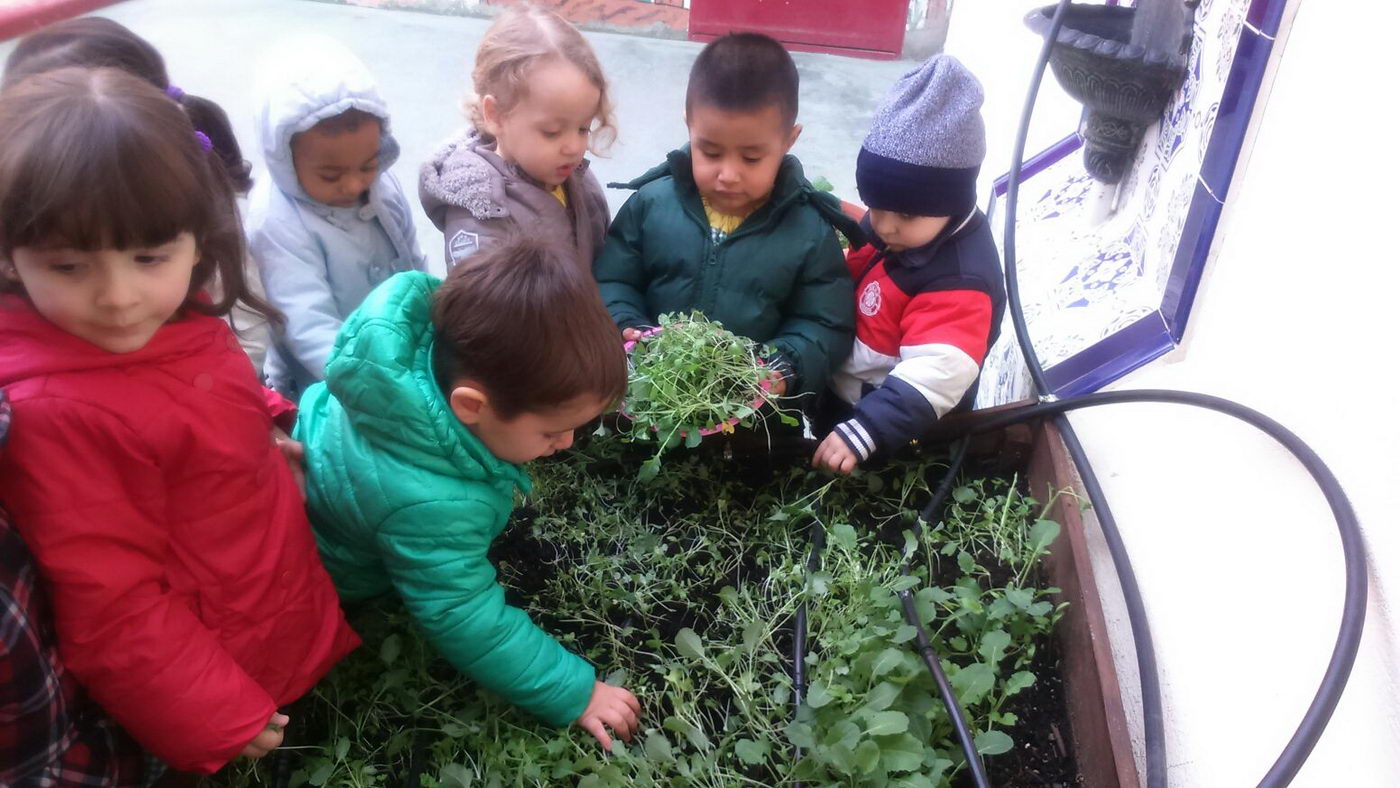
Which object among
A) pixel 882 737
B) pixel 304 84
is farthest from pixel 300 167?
pixel 882 737

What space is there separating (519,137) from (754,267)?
0.52m

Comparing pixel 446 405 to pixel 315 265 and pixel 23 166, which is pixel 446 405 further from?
pixel 315 265

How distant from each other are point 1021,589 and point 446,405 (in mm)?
1029

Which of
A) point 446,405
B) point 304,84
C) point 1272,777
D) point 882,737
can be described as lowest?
point 882,737

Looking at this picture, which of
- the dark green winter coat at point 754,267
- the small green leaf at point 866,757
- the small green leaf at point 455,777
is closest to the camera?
the small green leaf at point 866,757

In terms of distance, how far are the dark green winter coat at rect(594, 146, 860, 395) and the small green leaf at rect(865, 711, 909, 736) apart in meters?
0.70

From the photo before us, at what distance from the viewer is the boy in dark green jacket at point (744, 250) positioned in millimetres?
1774

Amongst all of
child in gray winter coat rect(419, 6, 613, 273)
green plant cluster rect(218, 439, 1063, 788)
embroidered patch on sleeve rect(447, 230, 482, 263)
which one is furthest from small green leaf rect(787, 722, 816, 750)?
embroidered patch on sleeve rect(447, 230, 482, 263)

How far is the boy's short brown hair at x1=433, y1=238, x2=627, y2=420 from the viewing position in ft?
3.77

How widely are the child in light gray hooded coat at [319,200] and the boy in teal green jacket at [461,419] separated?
0.49 meters

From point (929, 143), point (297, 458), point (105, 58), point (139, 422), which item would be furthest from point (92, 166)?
point (929, 143)

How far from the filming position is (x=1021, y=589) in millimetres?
1602

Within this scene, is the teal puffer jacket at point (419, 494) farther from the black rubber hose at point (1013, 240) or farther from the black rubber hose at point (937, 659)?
the black rubber hose at point (1013, 240)

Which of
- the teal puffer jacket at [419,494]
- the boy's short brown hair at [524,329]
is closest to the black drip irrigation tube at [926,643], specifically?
the teal puffer jacket at [419,494]
